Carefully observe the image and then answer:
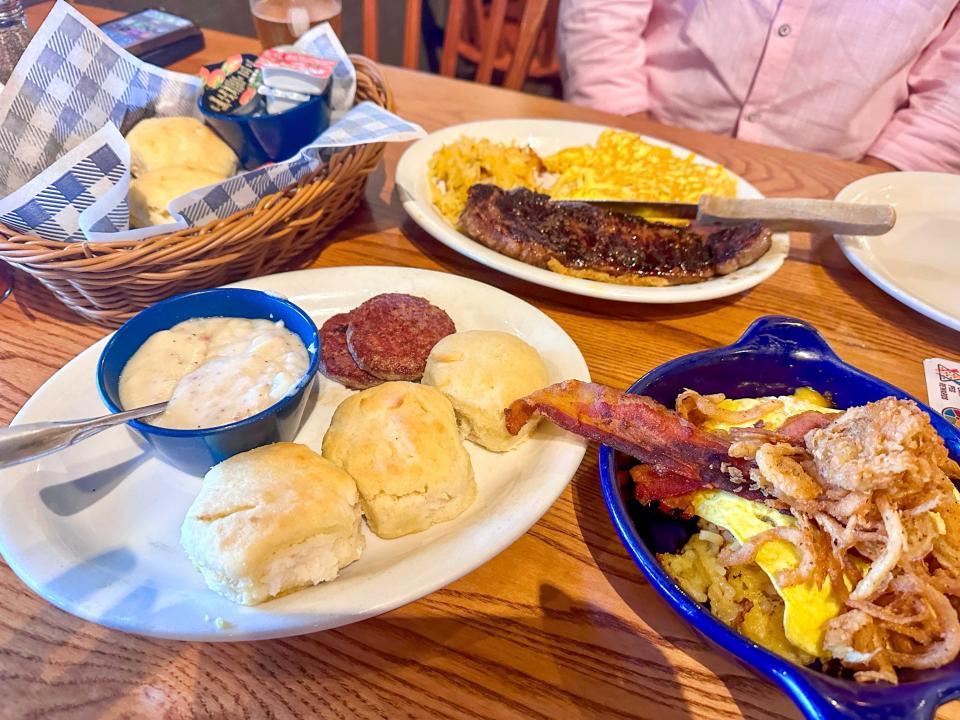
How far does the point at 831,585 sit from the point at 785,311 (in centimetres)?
111

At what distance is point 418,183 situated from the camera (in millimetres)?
2076

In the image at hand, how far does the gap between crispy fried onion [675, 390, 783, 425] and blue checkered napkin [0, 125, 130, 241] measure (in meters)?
1.37

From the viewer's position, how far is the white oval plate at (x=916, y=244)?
5.80 feet

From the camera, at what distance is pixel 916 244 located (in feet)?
6.61

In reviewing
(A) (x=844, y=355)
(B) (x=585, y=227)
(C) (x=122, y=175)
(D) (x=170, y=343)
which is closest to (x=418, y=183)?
(B) (x=585, y=227)

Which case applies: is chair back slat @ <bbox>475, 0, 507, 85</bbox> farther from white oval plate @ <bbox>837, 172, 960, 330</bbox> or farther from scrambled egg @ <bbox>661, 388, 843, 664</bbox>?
scrambled egg @ <bbox>661, 388, 843, 664</bbox>

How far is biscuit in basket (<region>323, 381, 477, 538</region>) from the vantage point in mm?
1119

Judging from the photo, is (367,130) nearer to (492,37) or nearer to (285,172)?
(285,172)

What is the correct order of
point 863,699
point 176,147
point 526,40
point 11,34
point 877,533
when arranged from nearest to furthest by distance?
1. point 863,699
2. point 877,533
3. point 176,147
4. point 11,34
5. point 526,40

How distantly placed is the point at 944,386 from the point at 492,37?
3104 mm

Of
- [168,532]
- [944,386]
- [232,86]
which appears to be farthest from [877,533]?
[232,86]

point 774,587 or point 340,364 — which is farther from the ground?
point 774,587

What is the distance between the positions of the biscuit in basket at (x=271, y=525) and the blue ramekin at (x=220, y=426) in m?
0.07

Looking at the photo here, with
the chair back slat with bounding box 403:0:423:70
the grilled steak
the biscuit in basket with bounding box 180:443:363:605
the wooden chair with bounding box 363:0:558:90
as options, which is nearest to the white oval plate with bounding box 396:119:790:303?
the grilled steak
